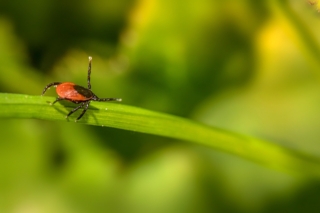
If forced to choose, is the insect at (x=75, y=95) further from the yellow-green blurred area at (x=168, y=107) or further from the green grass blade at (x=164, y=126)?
the yellow-green blurred area at (x=168, y=107)

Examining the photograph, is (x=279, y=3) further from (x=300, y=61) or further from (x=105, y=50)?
(x=105, y=50)

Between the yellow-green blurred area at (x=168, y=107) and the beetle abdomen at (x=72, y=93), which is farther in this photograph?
the yellow-green blurred area at (x=168, y=107)

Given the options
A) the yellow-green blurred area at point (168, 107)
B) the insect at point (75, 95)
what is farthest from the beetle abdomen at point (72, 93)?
the yellow-green blurred area at point (168, 107)

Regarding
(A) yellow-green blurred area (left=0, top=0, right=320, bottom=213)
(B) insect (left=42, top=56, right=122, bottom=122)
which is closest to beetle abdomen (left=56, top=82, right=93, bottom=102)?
(B) insect (left=42, top=56, right=122, bottom=122)

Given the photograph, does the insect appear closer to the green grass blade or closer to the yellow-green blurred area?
the green grass blade

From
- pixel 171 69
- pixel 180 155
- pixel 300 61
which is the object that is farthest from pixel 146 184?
pixel 300 61

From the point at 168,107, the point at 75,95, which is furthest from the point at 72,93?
the point at 168,107
